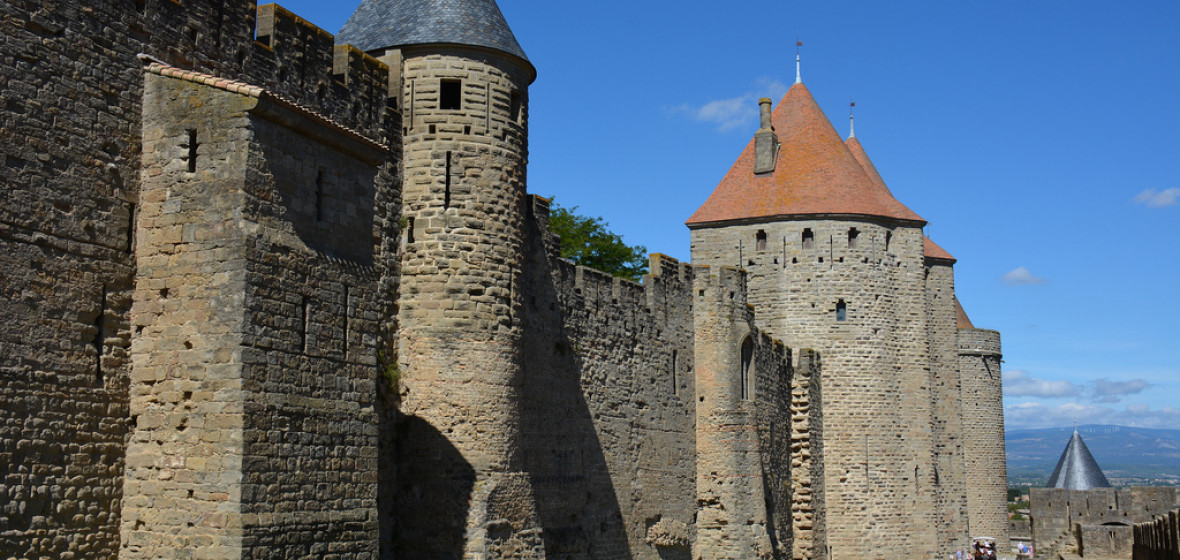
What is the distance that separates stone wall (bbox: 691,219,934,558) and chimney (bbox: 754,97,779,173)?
203 centimetres

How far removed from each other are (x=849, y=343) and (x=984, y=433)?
14402 millimetres

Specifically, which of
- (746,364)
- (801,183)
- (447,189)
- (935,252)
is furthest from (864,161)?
(447,189)

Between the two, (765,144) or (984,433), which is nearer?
(765,144)

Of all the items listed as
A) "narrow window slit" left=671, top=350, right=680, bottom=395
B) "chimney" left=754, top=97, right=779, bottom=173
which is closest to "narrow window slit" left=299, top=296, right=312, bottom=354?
"narrow window slit" left=671, top=350, right=680, bottom=395

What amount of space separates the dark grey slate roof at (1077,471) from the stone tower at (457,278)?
42013 millimetres

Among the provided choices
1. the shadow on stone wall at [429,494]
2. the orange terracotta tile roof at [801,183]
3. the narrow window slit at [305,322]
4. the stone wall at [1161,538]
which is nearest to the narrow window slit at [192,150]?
the narrow window slit at [305,322]

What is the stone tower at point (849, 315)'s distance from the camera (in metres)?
32.8

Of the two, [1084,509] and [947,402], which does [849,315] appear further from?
[1084,509]

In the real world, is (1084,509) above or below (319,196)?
below

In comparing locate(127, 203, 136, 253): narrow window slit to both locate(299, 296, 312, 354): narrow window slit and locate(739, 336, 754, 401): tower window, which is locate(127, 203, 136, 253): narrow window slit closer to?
locate(299, 296, 312, 354): narrow window slit

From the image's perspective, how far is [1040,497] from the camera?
49.6 m

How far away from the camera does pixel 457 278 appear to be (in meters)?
17.5

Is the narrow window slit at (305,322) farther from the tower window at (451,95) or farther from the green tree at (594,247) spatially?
the green tree at (594,247)

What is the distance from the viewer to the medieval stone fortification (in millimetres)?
12047
